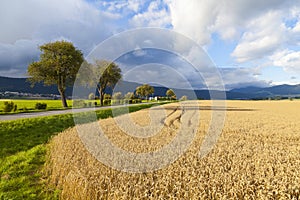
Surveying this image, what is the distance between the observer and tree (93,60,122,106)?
61.8 meters

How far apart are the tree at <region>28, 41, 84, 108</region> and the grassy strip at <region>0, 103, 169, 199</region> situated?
25.3m

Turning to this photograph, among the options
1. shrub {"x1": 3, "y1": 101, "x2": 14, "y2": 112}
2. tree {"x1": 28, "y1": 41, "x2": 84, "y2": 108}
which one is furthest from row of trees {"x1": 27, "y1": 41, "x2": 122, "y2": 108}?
shrub {"x1": 3, "y1": 101, "x2": 14, "y2": 112}

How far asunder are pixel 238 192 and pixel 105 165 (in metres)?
4.65

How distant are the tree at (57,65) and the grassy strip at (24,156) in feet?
82.9

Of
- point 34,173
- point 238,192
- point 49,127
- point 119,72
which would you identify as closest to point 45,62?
point 119,72

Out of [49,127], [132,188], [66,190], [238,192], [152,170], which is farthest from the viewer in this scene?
[49,127]

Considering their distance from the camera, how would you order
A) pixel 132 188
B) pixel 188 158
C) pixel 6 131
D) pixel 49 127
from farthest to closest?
pixel 49 127 → pixel 6 131 → pixel 188 158 → pixel 132 188

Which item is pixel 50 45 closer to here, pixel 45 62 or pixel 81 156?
pixel 45 62

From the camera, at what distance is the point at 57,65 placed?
45625 millimetres

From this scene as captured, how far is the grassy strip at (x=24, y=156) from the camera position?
24.5 feet

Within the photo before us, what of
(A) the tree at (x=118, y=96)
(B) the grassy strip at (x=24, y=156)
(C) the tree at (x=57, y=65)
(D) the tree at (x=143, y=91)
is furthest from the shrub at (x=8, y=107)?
(D) the tree at (x=143, y=91)

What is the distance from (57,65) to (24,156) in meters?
37.8

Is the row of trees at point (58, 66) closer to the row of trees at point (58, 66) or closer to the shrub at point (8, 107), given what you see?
the row of trees at point (58, 66)

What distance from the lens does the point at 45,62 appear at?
45.6 metres
